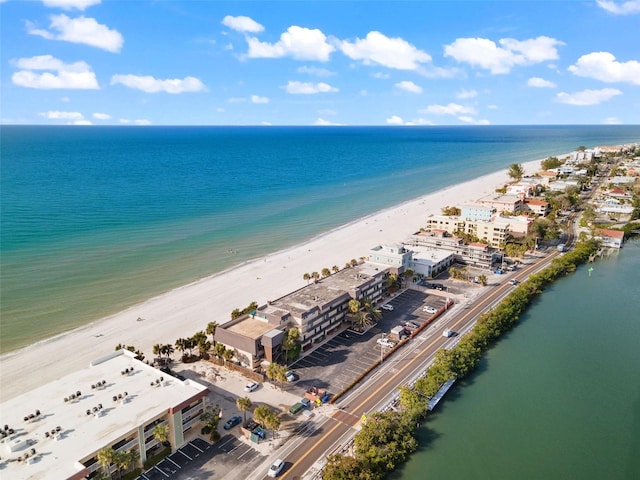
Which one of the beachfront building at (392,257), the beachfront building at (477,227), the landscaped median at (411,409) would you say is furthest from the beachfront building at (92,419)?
the beachfront building at (477,227)

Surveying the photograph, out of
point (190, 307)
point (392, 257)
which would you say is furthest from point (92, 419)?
point (392, 257)

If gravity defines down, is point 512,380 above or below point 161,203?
below

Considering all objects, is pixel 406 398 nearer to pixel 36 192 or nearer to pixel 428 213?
pixel 428 213

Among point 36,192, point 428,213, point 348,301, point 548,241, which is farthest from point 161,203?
point 548,241

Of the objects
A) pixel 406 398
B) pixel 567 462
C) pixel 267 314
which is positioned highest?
pixel 267 314

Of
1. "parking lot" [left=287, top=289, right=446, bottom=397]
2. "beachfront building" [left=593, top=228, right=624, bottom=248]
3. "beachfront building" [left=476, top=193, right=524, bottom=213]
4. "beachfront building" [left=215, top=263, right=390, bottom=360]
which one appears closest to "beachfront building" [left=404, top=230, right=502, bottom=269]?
"parking lot" [left=287, top=289, right=446, bottom=397]

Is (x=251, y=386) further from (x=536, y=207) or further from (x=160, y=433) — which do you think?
(x=536, y=207)

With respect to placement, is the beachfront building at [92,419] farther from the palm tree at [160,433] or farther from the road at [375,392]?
the road at [375,392]

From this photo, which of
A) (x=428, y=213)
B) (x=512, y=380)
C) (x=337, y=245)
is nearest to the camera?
(x=512, y=380)
